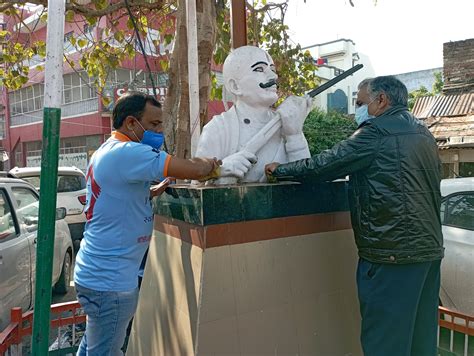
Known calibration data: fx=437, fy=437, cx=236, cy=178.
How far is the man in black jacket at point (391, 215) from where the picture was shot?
194cm

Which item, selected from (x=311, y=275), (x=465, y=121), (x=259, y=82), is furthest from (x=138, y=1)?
(x=465, y=121)

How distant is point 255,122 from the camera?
246cm

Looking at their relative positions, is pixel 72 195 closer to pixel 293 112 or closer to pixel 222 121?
pixel 222 121

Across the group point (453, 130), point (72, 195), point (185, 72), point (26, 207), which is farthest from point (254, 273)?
point (453, 130)

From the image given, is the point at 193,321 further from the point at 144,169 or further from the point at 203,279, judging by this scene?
the point at 144,169

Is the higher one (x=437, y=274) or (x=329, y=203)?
(x=329, y=203)

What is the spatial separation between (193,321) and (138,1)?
4351 millimetres

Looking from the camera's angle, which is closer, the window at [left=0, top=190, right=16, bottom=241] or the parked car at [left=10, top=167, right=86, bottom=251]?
the window at [left=0, top=190, right=16, bottom=241]

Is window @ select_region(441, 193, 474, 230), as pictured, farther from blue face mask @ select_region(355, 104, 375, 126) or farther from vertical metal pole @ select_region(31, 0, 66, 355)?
vertical metal pole @ select_region(31, 0, 66, 355)

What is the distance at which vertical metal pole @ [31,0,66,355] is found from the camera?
60.2 inches

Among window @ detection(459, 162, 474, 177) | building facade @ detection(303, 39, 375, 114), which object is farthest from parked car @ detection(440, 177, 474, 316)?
building facade @ detection(303, 39, 375, 114)

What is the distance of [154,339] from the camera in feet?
7.85

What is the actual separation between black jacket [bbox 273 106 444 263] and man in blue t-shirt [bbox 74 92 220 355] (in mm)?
654

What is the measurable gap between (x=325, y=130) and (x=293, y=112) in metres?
9.75
